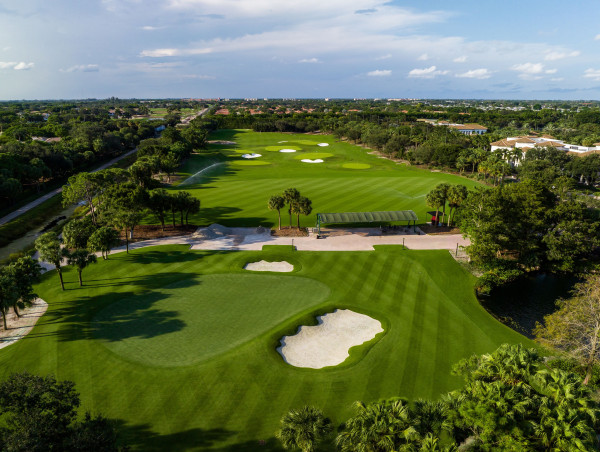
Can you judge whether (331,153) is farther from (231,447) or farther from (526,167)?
(231,447)

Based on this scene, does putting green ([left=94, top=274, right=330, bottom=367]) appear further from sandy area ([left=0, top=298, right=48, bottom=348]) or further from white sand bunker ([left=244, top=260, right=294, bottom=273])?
sandy area ([left=0, top=298, right=48, bottom=348])

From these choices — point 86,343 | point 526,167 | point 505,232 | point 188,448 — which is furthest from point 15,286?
point 526,167

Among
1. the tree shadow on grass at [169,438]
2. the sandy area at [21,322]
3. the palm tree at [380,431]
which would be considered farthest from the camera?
the sandy area at [21,322]

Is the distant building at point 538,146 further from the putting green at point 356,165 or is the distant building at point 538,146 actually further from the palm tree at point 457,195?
the palm tree at point 457,195

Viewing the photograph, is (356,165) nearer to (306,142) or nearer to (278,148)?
(278,148)

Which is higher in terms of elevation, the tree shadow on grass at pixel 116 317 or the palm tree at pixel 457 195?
the palm tree at pixel 457 195

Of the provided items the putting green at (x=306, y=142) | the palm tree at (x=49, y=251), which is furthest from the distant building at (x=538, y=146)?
the palm tree at (x=49, y=251)
